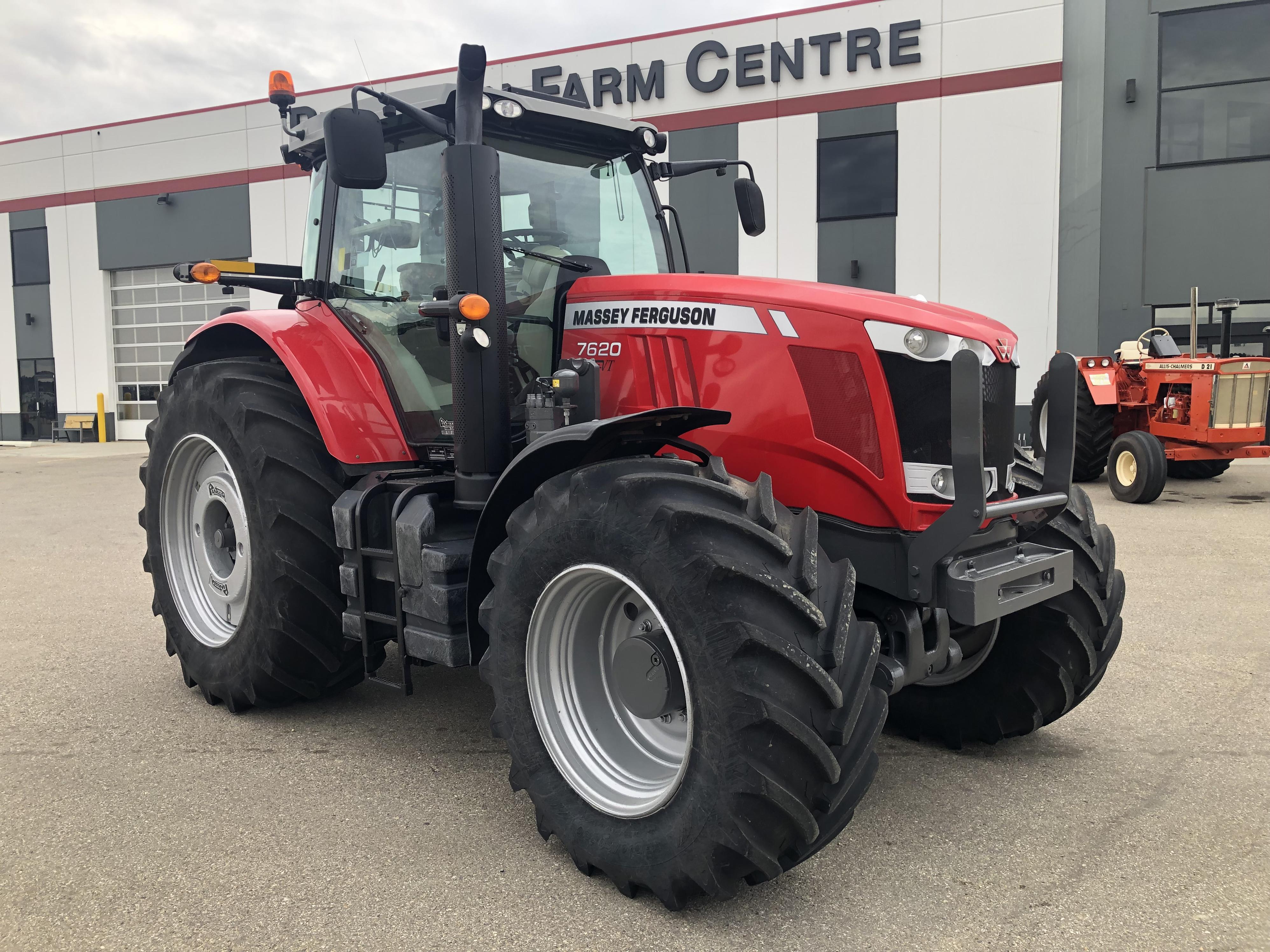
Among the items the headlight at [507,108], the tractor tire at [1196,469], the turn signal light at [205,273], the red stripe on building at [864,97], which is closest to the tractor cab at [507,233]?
the headlight at [507,108]

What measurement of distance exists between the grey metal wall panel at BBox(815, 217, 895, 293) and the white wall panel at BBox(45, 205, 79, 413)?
747 inches

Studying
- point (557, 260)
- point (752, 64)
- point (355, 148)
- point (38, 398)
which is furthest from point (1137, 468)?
point (38, 398)

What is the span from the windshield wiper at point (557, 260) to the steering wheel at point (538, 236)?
3cm

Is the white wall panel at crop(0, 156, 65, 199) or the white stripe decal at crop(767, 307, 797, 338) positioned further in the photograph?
the white wall panel at crop(0, 156, 65, 199)

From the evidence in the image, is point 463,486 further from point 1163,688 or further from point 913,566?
point 1163,688

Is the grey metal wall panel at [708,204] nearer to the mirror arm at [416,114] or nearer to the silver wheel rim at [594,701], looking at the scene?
the mirror arm at [416,114]

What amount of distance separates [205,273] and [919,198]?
1465cm

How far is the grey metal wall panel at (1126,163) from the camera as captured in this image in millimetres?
16125

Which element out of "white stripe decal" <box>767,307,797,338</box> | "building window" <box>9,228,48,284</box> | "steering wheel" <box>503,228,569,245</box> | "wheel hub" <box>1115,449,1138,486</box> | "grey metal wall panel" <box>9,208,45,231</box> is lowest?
"wheel hub" <box>1115,449,1138,486</box>

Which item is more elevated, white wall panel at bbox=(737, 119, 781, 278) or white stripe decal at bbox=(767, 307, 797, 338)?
white wall panel at bbox=(737, 119, 781, 278)

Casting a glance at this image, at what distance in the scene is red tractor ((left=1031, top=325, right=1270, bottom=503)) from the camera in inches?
432

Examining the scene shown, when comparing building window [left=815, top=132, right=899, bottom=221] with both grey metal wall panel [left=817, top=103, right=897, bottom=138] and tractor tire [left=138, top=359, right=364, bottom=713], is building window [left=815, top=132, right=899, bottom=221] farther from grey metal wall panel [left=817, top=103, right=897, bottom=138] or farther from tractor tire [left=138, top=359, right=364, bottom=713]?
tractor tire [left=138, top=359, right=364, bottom=713]

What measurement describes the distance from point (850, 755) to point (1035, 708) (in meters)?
1.42

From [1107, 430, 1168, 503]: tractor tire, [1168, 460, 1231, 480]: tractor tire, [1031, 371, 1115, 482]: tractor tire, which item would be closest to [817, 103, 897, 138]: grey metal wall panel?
[1031, 371, 1115, 482]: tractor tire
